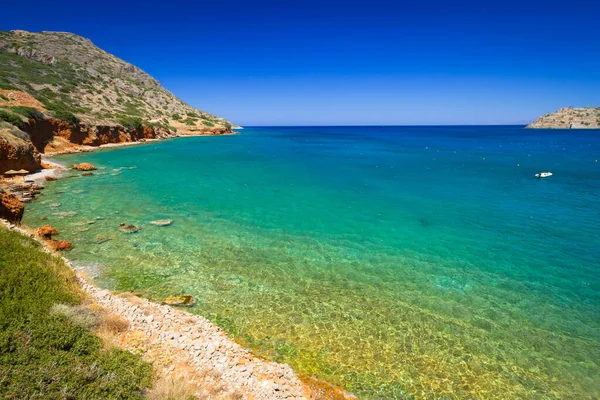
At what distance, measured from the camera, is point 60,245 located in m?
→ 15.3

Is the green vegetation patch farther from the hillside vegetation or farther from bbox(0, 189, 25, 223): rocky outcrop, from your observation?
the hillside vegetation

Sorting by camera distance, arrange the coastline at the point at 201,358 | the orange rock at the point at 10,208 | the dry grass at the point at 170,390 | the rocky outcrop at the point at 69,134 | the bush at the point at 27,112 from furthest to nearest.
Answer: the rocky outcrop at the point at 69,134, the bush at the point at 27,112, the orange rock at the point at 10,208, the coastline at the point at 201,358, the dry grass at the point at 170,390

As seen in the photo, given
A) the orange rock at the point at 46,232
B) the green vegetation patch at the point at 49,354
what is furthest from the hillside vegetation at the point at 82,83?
the green vegetation patch at the point at 49,354

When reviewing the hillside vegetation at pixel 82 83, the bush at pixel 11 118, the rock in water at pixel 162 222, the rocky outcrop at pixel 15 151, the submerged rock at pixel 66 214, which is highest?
the hillside vegetation at pixel 82 83

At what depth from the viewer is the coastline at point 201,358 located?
777 centimetres

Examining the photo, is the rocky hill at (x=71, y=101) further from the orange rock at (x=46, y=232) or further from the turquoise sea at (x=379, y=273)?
the turquoise sea at (x=379, y=273)

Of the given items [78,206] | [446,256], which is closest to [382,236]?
[446,256]

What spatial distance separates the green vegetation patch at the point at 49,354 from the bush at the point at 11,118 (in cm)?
3726

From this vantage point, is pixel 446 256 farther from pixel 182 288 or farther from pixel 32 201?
pixel 32 201

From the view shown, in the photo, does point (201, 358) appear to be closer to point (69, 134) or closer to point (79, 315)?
point (79, 315)

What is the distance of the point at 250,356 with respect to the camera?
9289mm

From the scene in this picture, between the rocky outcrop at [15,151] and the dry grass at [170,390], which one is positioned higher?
the rocky outcrop at [15,151]

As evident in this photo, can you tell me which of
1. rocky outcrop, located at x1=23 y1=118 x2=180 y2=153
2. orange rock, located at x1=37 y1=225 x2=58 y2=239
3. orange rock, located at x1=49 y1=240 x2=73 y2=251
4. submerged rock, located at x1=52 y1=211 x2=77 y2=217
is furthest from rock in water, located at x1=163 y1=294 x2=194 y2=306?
rocky outcrop, located at x1=23 y1=118 x2=180 y2=153

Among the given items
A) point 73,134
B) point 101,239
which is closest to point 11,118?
point 73,134
